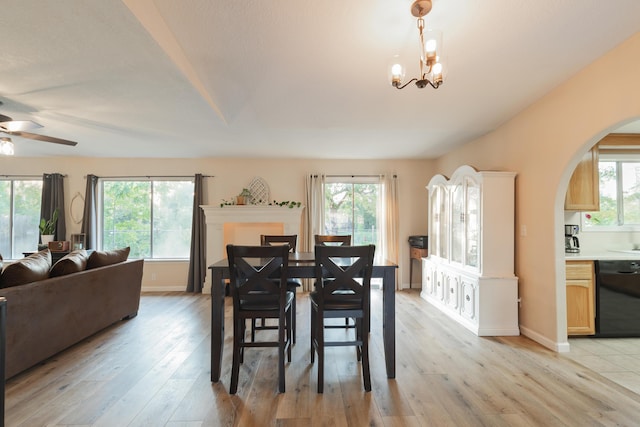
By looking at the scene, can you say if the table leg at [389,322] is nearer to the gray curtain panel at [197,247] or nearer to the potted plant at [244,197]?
the potted plant at [244,197]

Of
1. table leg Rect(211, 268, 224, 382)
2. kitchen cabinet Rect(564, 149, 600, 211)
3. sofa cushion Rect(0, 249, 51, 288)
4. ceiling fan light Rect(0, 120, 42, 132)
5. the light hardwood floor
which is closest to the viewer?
the light hardwood floor

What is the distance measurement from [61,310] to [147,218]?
3.18 m

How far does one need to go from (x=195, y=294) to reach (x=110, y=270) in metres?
2.00

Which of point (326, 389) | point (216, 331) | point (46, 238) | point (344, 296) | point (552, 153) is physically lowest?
point (326, 389)

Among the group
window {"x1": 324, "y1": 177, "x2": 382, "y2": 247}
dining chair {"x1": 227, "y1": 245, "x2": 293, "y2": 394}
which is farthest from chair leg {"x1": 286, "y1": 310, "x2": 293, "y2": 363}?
window {"x1": 324, "y1": 177, "x2": 382, "y2": 247}

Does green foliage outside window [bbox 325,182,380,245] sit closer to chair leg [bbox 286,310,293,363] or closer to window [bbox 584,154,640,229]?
chair leg [bbox 286,310,293,363]

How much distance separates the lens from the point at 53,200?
5594 millimetres

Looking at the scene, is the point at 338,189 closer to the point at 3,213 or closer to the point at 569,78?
the point at 569,78

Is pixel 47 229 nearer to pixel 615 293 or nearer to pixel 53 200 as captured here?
pixel 53 200

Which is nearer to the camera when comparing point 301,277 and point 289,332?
point 301,277

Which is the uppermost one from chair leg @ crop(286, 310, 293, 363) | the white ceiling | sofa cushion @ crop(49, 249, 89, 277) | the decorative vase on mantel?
the white ceiling

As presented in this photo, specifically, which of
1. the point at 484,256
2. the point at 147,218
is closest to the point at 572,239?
the point at 484,256

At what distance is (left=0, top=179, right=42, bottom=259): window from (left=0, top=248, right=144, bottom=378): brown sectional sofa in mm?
3398

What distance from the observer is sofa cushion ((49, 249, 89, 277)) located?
305cm
